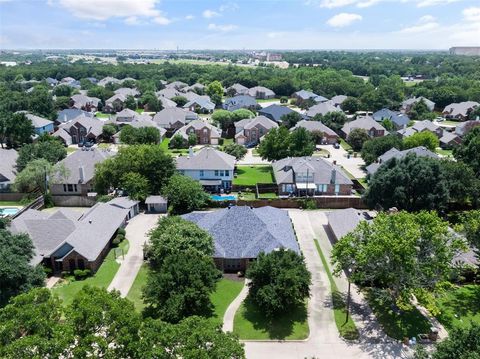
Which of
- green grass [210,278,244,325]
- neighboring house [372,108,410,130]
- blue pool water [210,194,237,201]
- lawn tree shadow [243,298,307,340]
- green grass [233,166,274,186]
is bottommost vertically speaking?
green grass [210,278,244,325]

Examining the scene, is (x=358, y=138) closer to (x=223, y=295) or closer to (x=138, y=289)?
(x=223, y=295)

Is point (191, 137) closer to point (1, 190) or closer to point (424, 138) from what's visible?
point (1, 190)

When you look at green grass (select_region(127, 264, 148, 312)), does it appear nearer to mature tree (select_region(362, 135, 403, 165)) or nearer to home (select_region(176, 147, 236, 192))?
home (select_region(176, 147, 236, 192))

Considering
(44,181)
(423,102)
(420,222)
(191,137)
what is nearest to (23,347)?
(420,222)

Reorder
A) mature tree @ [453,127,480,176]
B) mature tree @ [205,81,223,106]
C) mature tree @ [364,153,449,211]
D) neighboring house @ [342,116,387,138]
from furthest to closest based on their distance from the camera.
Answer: mature tree @ [205,81,223,106]
neighboring house @ [342,116,387,138]
mature tree @ [453,127,480,176]
mature tree @ [364,153,449,211]

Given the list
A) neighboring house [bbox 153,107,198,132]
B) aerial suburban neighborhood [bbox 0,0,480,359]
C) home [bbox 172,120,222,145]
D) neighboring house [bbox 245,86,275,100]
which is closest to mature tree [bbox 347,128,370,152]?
aerial suburban neighborhood [bbox 0,0,480,359]

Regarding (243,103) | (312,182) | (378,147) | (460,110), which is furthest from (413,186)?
(243,103)

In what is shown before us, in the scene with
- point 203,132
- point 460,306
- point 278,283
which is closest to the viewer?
point 278,283
